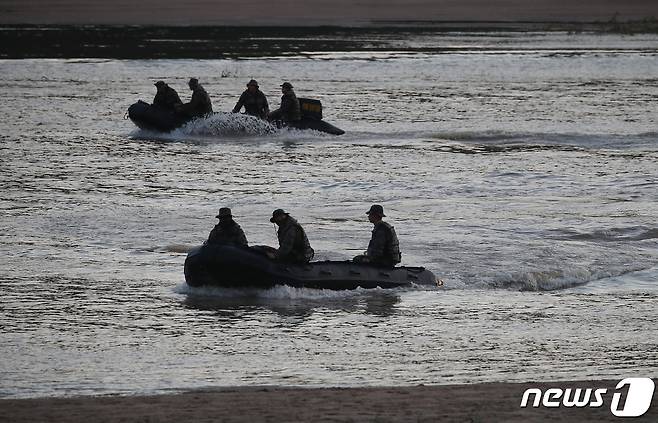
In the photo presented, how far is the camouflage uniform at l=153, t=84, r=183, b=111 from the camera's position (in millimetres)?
30422

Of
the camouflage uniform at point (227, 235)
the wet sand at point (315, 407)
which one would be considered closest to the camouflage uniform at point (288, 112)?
the camouflage uniform at point (227, 235)

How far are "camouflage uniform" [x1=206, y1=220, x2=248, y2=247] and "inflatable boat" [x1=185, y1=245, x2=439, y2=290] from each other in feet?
0.59

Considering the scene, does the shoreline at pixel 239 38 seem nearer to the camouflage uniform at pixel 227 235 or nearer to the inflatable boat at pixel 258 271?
the camouflage uniform at pixel 227 235

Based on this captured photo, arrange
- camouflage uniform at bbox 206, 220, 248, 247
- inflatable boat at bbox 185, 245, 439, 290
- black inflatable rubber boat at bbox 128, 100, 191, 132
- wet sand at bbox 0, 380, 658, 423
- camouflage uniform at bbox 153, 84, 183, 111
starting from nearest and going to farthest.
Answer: wet sand at bbox 0, 380, 658, 423 → inflatable boat at bbox 185, 245, 439, 290 → camouflage uniform at bbox 206, 220, 248, 247 → camouflage uniform at bbox 153, 84, 183, 111 → black inflatable rubber boat at bbox 128, 100, 191, 132

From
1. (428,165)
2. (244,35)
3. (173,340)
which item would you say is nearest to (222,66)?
(244,35)

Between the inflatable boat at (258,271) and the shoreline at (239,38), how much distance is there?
32.8m

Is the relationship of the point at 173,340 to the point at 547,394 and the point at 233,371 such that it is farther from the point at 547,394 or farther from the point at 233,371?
the point at 547,394

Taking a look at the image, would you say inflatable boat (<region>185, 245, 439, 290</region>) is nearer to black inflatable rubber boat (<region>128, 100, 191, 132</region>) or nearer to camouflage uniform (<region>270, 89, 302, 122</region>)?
camouflage uniform (<region>270, 89, 302, 122</region>)

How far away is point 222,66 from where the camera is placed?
4600 cm

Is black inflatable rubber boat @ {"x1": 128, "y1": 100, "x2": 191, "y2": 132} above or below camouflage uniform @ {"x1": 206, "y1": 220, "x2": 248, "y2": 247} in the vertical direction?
below

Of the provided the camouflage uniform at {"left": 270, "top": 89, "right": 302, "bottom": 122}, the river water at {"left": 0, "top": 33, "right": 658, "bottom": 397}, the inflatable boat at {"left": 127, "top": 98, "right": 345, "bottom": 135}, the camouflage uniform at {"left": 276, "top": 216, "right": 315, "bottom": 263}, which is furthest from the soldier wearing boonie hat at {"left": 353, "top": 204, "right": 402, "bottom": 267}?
the inflatable boat at {"left": 127, "top": 98, "right": 345, "bottom": 135}

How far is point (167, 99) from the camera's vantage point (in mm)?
30781
